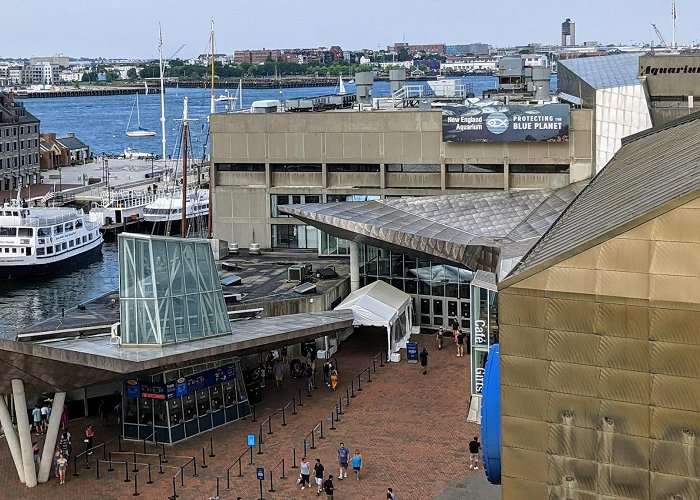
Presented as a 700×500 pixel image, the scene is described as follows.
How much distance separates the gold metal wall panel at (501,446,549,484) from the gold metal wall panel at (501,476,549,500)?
0.30ft

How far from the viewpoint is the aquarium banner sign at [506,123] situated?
220 ft

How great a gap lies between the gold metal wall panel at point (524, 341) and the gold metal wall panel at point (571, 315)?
0.35m

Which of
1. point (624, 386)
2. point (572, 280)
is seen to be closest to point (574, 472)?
point (624, 386)

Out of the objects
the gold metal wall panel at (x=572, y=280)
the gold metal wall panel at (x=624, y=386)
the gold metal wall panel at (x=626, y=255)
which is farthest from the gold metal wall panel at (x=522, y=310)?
the gold metal wall panel at (x=624, y=386)

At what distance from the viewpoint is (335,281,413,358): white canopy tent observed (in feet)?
183

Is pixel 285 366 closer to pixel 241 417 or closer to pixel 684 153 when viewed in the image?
pixel 241 417

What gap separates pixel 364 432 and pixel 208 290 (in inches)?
292

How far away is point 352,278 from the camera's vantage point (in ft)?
203

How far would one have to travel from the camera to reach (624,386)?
25.8m

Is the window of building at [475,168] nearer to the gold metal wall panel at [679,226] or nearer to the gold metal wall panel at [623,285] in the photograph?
the gold metal wall panel at [623,285]

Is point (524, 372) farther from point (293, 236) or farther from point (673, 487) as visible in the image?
point (293, 236)

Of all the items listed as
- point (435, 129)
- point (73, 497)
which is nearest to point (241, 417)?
point (73, 497)

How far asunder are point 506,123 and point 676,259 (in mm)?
42967

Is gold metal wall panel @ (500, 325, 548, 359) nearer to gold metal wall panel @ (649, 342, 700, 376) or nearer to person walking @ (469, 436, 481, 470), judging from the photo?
gold metal wall panel @ (649, 342, 700, 376)
